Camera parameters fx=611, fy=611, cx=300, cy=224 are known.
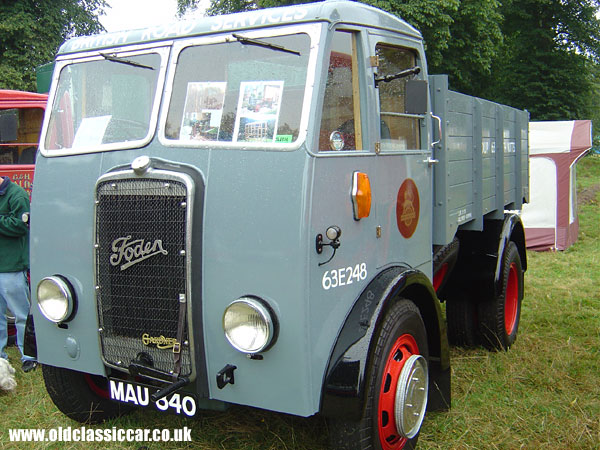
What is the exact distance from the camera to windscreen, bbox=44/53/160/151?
10.9 feet

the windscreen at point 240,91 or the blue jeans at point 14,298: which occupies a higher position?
the windscreen at point 240,91

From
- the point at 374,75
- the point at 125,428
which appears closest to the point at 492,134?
the point at 374,75

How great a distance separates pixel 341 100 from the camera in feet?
10.1

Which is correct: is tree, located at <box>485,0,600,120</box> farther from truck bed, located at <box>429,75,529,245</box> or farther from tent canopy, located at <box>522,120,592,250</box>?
truck bed, located at <box>429,75,529,245</box>

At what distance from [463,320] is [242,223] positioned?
3183 mm

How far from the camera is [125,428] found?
3.90 metres

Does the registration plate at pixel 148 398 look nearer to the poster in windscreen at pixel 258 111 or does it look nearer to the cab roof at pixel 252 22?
the poster in windscreen at pixel 258 111

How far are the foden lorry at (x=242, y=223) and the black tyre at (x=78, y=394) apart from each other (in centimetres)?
2

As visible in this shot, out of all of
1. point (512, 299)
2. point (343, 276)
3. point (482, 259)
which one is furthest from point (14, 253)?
point (512, 299)

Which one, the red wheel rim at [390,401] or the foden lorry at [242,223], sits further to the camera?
the red wheel rim at [390,401]

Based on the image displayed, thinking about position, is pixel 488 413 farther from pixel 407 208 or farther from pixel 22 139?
pixel 22 139

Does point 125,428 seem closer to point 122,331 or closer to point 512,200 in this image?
point 122,331

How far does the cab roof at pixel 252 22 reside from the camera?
2.98 m

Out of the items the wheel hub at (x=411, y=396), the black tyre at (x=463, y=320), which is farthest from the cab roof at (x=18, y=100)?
the wheel hub at (x=411, y=396)
